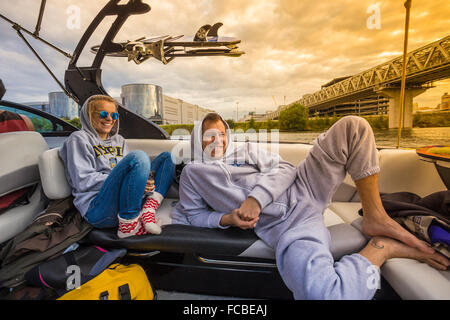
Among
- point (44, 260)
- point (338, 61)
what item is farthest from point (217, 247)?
point (338, 61)

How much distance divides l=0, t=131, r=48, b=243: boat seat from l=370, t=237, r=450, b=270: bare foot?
1838 mm

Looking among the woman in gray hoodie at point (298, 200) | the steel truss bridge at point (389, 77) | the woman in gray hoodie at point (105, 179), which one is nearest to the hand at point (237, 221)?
the woman in gray hoodie at point (298, 200)

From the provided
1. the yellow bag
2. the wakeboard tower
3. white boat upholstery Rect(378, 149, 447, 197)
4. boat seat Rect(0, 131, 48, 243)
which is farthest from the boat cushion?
white boat upholstery Rect(378, 149, 447, 197)

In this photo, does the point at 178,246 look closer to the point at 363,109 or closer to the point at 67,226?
the point at 67,226

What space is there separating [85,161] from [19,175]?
367 mm

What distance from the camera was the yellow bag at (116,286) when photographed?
90 centimetres

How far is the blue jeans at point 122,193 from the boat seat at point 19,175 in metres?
0.38

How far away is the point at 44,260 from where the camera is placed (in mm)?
951

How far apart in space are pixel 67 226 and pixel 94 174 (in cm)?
30

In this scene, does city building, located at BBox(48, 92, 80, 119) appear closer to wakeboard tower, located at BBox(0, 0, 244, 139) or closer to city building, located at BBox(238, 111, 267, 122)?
wakeboard tower, located at BBox(0, 0, 244, 139)

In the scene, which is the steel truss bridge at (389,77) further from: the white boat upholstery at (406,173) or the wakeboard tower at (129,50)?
the wakeboard tower at (129,50)

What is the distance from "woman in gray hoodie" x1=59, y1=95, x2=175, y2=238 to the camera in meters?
1.10

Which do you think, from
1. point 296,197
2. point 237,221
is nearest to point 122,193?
point 237,221

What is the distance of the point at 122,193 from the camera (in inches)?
43.4
